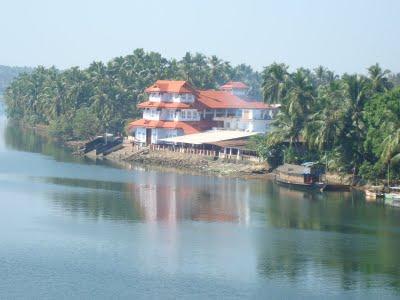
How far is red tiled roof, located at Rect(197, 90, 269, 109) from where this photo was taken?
101812mm

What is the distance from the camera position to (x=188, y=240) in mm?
52031

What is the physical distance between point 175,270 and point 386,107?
103 feet

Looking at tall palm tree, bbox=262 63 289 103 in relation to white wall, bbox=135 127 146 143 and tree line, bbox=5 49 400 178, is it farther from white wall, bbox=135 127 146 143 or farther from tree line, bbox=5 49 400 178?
white wall, bbox=135 127 146 143

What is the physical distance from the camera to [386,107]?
70.4m

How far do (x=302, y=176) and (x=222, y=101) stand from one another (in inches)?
1154

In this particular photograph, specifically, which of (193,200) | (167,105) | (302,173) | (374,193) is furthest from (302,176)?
(167,105)

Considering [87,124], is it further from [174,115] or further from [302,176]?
[302,176]

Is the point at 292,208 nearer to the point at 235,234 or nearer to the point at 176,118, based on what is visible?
the point at 235,234

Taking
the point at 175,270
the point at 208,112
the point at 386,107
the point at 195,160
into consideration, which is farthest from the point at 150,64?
the point at 175,270

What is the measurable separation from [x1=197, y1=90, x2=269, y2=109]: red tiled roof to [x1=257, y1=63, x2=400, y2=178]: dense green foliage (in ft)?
40.8

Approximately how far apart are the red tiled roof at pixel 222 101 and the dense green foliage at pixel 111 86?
1175cm

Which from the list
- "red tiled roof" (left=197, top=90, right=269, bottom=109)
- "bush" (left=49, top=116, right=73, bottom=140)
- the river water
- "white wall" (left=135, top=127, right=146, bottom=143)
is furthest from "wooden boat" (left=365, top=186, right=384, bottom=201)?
"bush" (left=49, top=116, right=73, bottom=140)

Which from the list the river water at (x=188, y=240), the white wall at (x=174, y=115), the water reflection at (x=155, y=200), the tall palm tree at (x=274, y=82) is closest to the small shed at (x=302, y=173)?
the river water at (x=188, y=240)

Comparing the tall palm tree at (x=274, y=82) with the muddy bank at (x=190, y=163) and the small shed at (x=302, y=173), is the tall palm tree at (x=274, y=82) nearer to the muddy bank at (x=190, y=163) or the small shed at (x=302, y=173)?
the muddy bank at (x=190, y=163)
